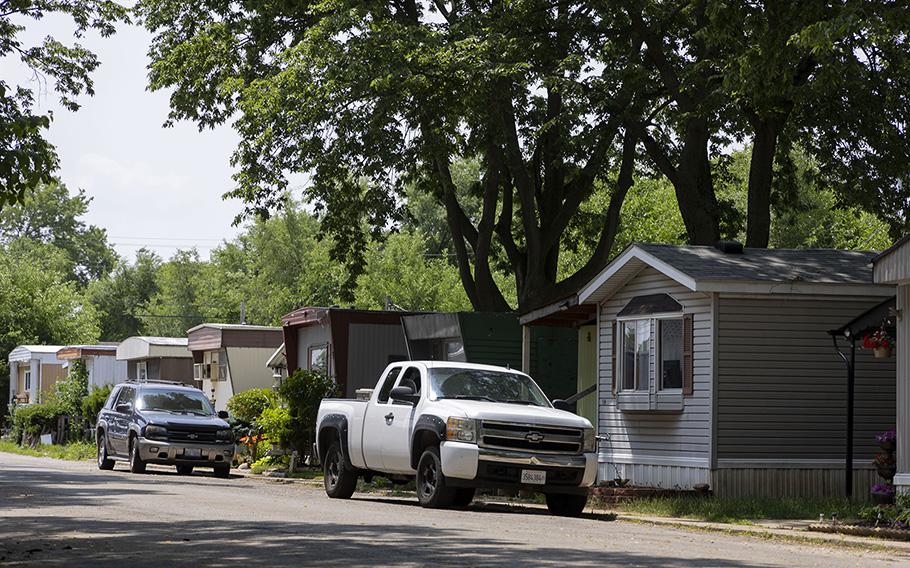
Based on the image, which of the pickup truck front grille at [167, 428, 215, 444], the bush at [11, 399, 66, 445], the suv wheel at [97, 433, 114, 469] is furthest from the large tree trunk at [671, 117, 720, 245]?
the bush at [11, 399, 66, 445]

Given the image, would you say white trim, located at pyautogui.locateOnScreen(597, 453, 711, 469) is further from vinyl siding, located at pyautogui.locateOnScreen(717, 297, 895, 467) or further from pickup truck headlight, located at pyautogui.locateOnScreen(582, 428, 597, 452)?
pickup truck headlight, located at pyautogui.locateOnScreen(582, 428, 597, 452)

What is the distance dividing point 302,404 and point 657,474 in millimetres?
10263

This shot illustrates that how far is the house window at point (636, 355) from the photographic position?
22688mm

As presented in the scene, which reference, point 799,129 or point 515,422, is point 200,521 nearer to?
point 515,422

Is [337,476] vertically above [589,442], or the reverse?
[589,442]

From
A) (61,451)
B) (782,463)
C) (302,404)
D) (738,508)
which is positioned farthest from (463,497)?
(61,451)

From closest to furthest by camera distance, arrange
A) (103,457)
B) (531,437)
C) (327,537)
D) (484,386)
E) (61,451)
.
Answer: (327,537) → (531,437) → (484,386) → (103,457) → (61,451)

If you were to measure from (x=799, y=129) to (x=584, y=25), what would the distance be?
6124 millimetres

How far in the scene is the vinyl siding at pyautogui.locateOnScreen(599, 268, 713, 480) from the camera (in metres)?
21.1

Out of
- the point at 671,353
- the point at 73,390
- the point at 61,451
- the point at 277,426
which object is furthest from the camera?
the point at 73,390

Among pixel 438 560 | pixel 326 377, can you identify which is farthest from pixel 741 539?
pixel 326 377

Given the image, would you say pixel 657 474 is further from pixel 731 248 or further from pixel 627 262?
pixel 731 248

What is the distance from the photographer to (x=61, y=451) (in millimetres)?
40938

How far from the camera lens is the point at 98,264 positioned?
121 meters
